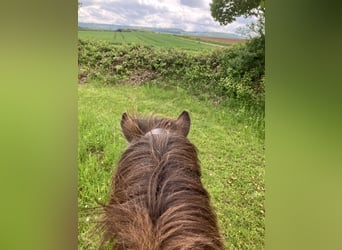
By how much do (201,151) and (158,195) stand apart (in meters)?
0.34

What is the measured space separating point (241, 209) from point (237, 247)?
0.64 feet

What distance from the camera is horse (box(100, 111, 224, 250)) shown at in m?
1.91

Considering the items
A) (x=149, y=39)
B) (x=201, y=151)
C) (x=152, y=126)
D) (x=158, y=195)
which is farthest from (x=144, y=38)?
(x=158, y=195)

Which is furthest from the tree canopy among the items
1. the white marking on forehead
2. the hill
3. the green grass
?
the white marking on forehead

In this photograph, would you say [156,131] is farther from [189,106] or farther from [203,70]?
[203,70]

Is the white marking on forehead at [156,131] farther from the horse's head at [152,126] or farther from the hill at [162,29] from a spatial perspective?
the hill at [162,29]

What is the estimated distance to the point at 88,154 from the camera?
209 centimetres

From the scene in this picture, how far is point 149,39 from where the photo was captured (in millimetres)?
2172

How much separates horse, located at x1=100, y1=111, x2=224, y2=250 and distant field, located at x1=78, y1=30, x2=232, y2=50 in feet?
1.19

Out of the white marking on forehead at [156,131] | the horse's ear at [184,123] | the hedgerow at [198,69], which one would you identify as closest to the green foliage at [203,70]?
the hedgerow at [198,69]

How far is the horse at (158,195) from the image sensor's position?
75.2 inches

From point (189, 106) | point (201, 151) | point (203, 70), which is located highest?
point (203, 70)
